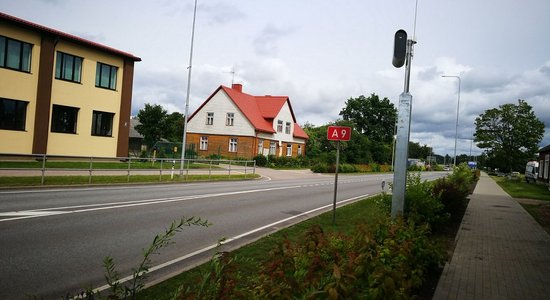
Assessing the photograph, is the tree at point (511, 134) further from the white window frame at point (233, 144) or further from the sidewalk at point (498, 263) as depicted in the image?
the sidewalk at point (498, 263)

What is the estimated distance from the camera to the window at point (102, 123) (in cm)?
2666

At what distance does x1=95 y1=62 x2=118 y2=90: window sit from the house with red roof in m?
16.5

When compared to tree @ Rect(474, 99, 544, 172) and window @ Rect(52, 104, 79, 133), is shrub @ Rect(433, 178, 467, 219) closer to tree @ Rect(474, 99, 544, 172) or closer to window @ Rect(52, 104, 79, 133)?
window @ Rect(52, 104, 79, 133)

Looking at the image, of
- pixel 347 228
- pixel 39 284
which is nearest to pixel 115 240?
pixel 39 284

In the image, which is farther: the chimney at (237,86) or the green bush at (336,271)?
the chimney at (237,86)

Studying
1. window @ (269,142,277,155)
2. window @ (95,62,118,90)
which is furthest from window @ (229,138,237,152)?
window @ (95,62,118,90)

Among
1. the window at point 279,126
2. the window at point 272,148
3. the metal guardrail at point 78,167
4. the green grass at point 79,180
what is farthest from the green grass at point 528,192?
the window at point 279,126

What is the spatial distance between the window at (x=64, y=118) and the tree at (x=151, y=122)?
35.4 meters

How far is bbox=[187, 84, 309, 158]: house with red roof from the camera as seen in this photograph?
146 feet

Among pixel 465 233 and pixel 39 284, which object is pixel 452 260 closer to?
pixel 465 233

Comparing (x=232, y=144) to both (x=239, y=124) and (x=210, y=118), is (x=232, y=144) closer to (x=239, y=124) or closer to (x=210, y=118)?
(x=239, y=124)

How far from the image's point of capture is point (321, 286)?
2523 millimetres

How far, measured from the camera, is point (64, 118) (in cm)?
2492

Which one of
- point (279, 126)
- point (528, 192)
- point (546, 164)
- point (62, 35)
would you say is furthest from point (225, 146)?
point (546, 164)
